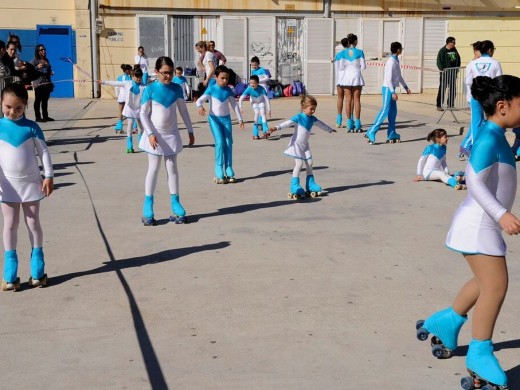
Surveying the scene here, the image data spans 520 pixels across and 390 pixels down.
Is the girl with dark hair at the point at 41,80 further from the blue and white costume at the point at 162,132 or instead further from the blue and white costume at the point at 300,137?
the blue and white costume at the point at 162,132

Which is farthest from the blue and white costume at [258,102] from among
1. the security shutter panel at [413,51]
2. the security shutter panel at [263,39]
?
the security shutter panel at [413,51]

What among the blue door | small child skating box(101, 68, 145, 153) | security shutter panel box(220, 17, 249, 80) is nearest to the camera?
small child skating box(101, 68, 145, 153)

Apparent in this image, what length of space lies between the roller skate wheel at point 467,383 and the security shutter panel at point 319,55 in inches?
902

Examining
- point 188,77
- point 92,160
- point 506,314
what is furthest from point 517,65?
point 506,314

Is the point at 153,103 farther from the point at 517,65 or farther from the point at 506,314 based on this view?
the point at 517,65

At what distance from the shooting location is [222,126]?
11391 mm

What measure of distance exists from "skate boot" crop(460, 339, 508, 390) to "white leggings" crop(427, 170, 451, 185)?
648 cm

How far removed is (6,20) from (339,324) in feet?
74.0

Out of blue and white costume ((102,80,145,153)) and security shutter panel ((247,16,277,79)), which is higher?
security shutter panel ((247,16,277,79))

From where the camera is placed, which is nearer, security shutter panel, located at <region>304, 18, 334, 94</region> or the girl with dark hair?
the girl with dark hair

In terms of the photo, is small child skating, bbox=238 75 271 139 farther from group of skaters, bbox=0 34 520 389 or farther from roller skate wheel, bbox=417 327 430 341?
roller skate wheel, bbox=417 327 430 341

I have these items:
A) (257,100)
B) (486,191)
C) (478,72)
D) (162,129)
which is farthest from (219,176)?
(486,191)

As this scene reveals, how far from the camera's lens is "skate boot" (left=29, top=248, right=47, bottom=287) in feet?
21.5

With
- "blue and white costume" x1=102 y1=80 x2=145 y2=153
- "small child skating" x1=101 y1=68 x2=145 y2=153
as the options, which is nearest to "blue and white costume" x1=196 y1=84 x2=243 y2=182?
"small child skating" x1=101 y1=68 x2=145 y2=153
